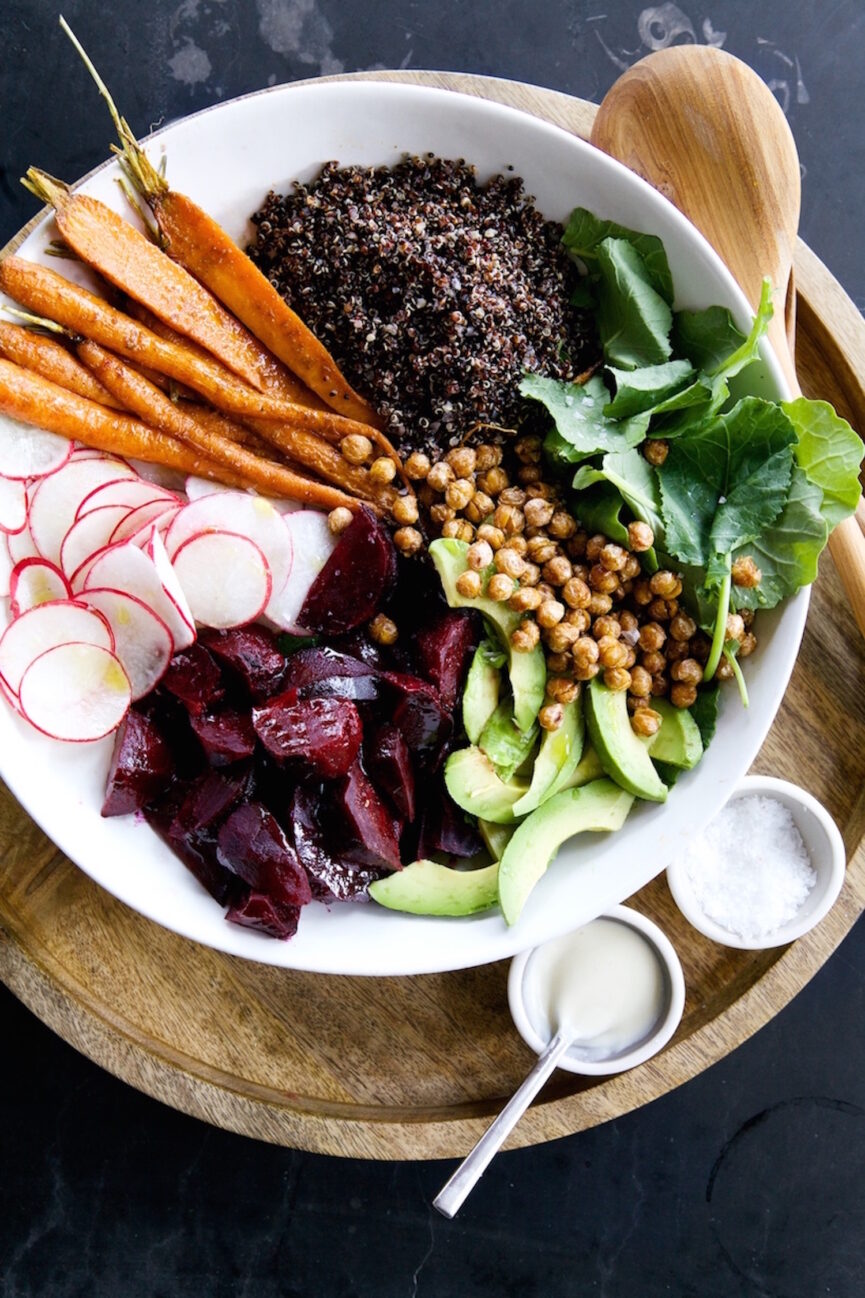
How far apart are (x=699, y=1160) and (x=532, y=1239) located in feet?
1.68

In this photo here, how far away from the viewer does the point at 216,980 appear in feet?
8.21

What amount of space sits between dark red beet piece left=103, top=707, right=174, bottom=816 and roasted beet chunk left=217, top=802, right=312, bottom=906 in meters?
0.20

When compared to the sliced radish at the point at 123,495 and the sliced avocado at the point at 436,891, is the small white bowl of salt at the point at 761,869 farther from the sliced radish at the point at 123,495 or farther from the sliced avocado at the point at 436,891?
the sliced radish at the point at 123,495

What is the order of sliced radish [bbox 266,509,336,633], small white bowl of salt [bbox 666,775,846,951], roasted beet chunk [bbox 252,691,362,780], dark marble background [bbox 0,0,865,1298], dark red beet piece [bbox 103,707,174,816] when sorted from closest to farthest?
roasted beet chunk [bbox 252,691,362,780] → dark red beet piece [bbox 103,707,174,816] → sliced radish [bbox 266,509,336,633] → small white bowl of salt [bbox 666,775,846,951] → dark marble background [bbox 0,0,865,1298]

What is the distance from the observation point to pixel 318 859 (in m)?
2.14

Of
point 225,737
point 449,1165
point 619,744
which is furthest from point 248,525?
point 449,1165

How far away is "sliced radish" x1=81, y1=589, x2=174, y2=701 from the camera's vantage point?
2.16 m

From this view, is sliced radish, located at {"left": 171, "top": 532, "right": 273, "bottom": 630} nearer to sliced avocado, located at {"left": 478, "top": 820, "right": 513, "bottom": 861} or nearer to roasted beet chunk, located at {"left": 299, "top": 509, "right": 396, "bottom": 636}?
roasted beet chunk, located at {"left": 299, "top": 509, "right": 396, "bottom": 636}

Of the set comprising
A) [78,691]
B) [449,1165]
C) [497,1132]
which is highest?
[78,691]

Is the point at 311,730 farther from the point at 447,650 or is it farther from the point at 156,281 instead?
the point at 156,281

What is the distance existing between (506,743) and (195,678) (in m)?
0.67

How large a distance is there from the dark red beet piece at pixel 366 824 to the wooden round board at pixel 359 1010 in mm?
524

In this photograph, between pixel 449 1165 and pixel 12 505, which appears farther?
pixel 449 1165

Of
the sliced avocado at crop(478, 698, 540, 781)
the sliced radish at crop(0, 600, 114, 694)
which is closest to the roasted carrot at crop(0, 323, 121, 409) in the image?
the sliced radish at crop(0, 600, 114, 694)
